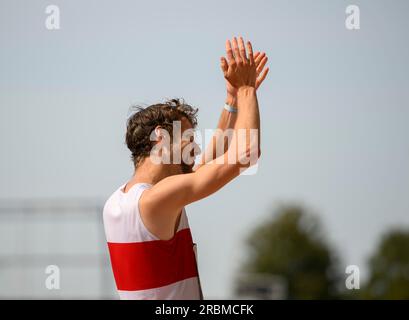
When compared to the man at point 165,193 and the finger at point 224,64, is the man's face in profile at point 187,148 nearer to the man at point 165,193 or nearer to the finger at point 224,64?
the man at point 165,193

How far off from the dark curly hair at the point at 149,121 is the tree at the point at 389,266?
75132 millimetres

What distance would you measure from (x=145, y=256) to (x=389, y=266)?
7741 cm

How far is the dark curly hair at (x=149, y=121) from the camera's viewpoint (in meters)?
4.81

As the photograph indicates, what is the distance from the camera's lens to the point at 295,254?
7988 cm

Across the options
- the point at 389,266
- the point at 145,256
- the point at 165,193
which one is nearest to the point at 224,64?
the point at 165,193

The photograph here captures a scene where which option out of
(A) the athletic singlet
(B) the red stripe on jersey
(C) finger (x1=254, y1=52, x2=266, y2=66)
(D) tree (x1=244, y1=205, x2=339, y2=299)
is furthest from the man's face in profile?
(D) tree (x1=244, y1=205, x2=339, y2=299)

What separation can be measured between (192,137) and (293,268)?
75.9 meters

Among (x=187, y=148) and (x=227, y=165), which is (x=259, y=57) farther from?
(x=227, y=165)

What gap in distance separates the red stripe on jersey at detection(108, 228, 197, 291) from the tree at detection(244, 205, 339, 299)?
72268 millimetres

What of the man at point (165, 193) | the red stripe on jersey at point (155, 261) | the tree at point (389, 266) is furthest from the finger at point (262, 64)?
the tree at point (389, 266)
